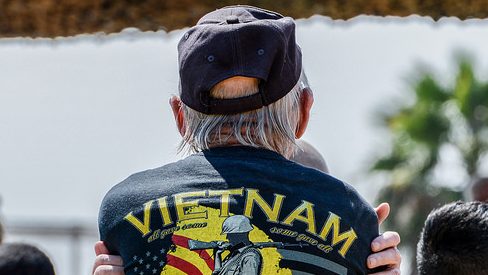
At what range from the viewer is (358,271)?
7.74 feet

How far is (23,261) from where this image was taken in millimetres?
4004

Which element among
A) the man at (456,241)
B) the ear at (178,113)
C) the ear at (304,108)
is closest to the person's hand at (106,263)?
the ear at (178,113)

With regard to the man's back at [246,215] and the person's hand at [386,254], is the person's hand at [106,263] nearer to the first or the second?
the man's back at [246,215]

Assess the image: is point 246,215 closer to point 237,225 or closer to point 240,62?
point 237,225

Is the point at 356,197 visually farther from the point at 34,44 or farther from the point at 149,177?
the point at 34,44

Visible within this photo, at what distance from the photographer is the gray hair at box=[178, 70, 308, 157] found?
2.44 metres

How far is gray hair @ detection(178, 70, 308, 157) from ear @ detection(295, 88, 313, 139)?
5cm

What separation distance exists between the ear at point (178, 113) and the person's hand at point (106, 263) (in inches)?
13.5

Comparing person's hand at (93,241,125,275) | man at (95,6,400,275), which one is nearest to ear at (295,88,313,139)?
man at (95,6,400,275)

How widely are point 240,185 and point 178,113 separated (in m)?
0.32

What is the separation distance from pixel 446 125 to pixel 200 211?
15.2m

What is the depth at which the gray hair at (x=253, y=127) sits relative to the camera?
2.44 metres

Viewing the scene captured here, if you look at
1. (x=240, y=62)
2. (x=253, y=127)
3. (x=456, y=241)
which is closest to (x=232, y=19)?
(x=240, y=62)

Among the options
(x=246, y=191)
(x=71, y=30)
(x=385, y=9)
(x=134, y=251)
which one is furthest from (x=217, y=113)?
(x=71, y=30)
